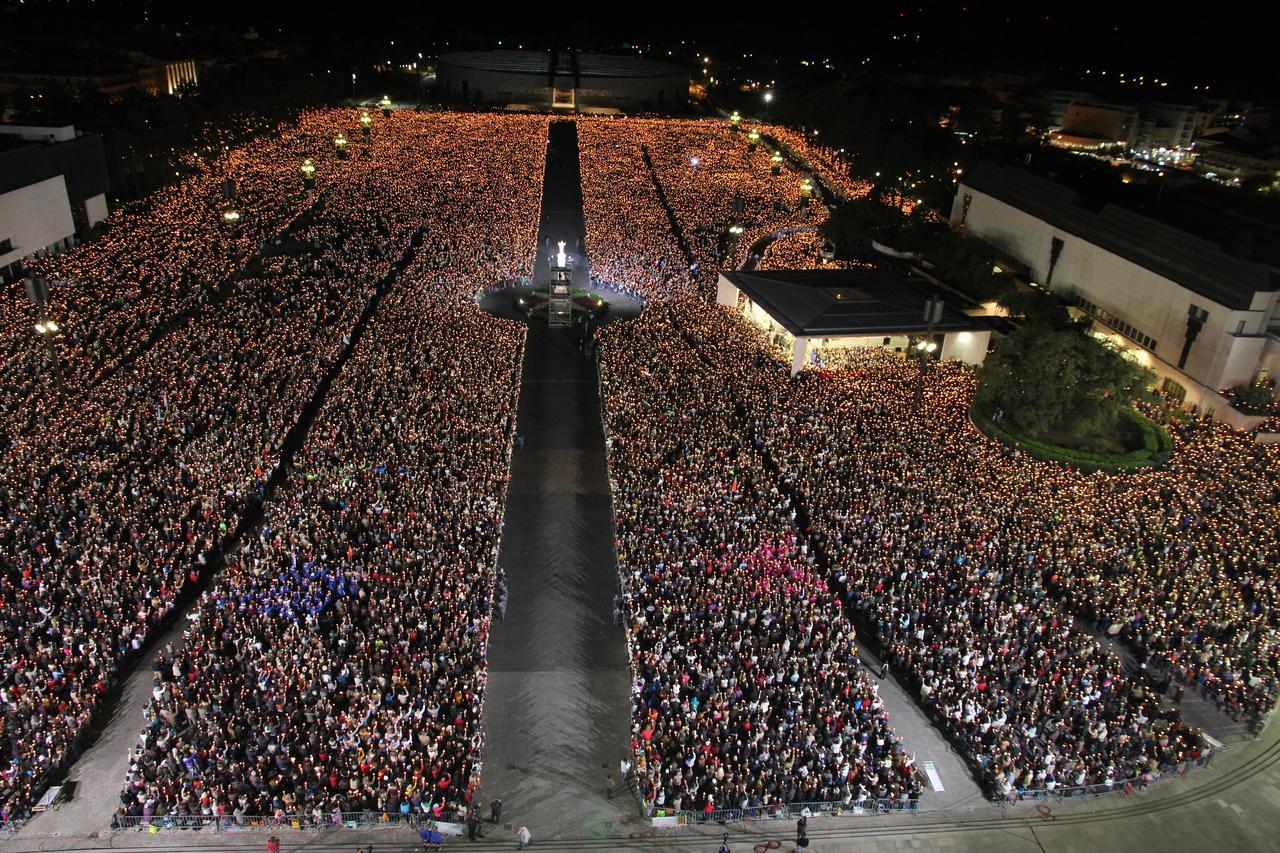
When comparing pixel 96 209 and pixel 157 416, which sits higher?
pixel 96 209

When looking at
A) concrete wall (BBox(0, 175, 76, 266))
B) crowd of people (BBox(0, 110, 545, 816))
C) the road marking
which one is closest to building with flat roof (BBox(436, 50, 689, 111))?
crowd of people (BBox(0, 110, 545, 816))

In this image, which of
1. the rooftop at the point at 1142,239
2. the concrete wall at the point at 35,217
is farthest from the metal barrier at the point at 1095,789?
the concrete wall at the point at 35,217

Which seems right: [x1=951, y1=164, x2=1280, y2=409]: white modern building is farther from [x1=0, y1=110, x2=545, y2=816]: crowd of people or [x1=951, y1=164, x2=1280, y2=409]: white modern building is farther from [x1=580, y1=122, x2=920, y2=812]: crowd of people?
[x1=0, y1=110, x2=545, y2=816]: crowd of people

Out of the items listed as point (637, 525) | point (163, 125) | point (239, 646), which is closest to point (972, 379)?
point (637, 525)

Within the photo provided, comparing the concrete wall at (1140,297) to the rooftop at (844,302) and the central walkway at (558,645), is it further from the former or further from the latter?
the central walkway at (558,645)

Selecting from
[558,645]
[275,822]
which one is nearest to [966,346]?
[558,645]

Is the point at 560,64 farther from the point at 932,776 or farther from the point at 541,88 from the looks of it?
the point at 932,776

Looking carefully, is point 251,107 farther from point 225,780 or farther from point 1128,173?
point 225,780
